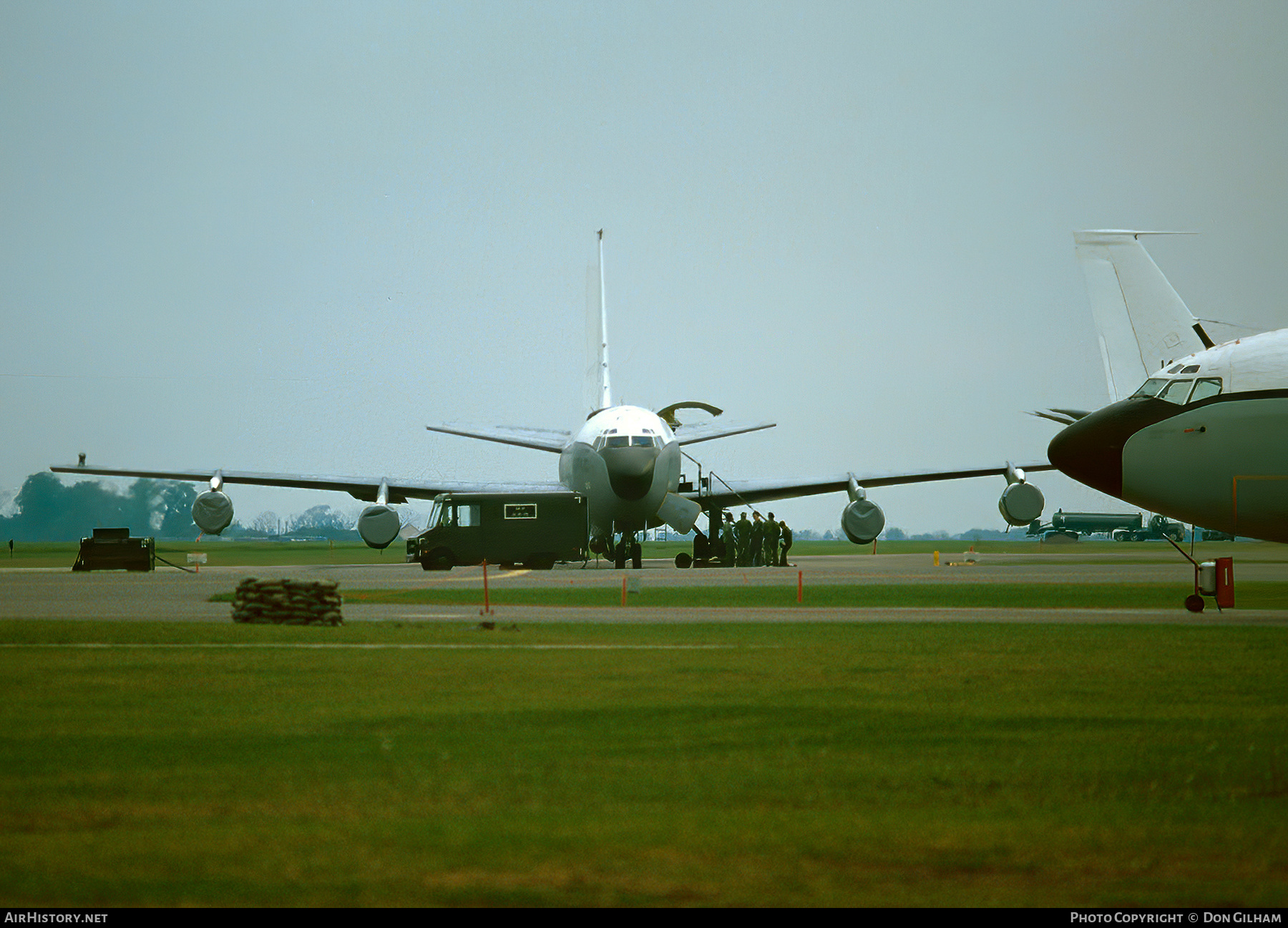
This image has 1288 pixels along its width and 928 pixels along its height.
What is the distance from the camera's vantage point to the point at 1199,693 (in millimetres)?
10477

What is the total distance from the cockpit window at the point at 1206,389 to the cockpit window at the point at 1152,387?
57 cm

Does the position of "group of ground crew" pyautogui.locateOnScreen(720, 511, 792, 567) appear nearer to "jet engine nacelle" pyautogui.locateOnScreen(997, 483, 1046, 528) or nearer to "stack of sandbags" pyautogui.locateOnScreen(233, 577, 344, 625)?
"jet engine nacelle" pyautogui.locateOnScreen(997, 483, 1046, 528)

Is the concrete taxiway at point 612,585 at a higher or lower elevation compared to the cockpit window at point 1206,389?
lower

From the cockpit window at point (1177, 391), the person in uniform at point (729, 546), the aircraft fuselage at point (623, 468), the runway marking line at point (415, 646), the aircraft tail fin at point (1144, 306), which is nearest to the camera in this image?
the runway marking line at point (415, 646)

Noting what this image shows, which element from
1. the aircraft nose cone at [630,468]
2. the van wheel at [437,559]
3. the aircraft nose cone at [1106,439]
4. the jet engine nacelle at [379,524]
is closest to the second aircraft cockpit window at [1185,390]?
the aircraft nose cone at [1106,439]

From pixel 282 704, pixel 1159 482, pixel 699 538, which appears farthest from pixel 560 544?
pixel 282 704

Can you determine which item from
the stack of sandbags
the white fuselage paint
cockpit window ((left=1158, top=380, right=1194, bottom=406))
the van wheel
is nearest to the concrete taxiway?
the stack of sandbags

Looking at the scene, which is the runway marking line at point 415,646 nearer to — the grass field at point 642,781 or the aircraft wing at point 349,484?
the grass field at point 642,781

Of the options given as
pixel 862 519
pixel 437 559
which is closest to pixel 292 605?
pixel 437 559

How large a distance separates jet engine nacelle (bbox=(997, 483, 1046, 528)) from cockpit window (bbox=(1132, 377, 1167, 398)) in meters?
25.5

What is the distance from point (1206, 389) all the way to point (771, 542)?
961 inches

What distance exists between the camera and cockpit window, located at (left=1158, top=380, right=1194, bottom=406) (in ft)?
66.0

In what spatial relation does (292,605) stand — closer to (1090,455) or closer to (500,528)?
(1090,455)

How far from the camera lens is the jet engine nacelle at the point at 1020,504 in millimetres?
46062
